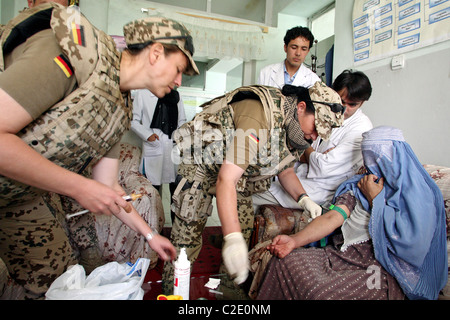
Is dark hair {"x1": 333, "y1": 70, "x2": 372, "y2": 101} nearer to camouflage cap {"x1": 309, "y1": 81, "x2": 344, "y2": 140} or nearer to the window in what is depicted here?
camouflage cap {"x1": 309, "y1": 81, "x2": 344, "y2": 140}

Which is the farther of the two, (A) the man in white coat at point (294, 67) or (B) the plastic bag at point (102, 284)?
(A) the man in white coat at point (294, 67)

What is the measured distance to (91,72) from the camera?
2.87 ft

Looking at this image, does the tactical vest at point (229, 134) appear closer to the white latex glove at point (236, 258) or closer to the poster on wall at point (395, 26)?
the white latex glove at point (236, 258)

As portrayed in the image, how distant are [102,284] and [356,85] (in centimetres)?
188

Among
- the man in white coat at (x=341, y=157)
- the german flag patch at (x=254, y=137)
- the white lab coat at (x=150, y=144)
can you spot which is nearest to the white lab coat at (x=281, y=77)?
the man in white coat at (x=341, y=157)

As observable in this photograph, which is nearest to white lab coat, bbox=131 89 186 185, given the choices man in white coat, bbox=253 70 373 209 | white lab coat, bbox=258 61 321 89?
white lab coat, bbox=258 61 321 89

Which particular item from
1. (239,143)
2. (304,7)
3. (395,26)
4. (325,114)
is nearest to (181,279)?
(239,143)

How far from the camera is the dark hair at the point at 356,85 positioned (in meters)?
1.95

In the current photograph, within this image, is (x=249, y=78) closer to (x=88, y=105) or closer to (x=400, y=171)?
(x=400, y=171)

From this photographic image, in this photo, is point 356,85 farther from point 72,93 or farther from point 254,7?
point 254,7

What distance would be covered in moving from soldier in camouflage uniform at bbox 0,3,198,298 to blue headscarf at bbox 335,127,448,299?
40.7 inches

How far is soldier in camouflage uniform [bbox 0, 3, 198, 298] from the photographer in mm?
723

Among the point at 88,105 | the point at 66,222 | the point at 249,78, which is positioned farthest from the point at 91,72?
the point at 249,78

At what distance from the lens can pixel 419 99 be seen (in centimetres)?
201
